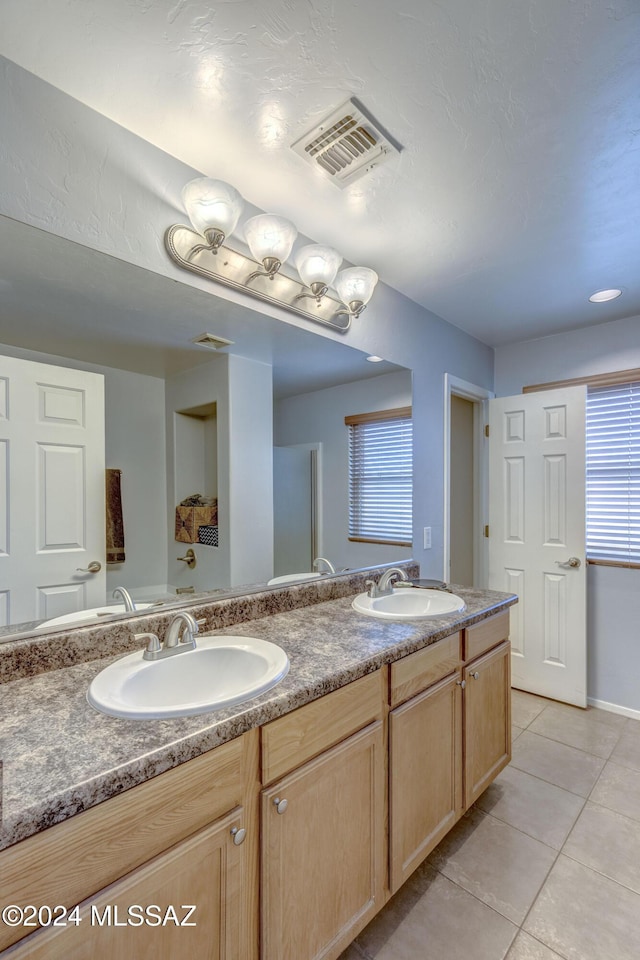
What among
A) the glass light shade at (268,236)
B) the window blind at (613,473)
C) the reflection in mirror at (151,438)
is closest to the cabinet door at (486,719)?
the reflection in mirror at (151,438)

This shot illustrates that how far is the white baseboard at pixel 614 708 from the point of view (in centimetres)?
253

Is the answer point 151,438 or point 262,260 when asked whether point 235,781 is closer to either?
point 151,438

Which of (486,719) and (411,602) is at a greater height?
(411,602)

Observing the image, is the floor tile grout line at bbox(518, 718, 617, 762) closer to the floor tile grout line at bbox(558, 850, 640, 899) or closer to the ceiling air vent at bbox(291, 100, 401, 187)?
the floor tile grout line at bbox(558, 850, 640, 899)

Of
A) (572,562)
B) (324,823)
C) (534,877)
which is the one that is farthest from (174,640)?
(572,562)

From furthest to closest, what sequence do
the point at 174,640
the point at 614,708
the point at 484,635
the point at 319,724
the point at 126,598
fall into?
the point at 614,708
the point at 484,635
the point at 126,598
the point at 174,640
the point at 319,724

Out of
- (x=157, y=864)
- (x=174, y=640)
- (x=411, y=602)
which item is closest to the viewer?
(x=157, y=864)

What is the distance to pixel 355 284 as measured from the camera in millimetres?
1820

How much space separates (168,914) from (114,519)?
0.89m

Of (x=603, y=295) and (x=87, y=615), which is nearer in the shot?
(x=87, y=615)

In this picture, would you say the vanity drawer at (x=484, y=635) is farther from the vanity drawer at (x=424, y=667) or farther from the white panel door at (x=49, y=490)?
the white panel door at (x=49, y=490)

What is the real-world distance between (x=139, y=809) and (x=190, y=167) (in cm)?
167

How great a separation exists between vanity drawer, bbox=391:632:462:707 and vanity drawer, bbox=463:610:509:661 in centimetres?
6

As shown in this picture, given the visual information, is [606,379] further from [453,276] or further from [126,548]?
[126,548]
